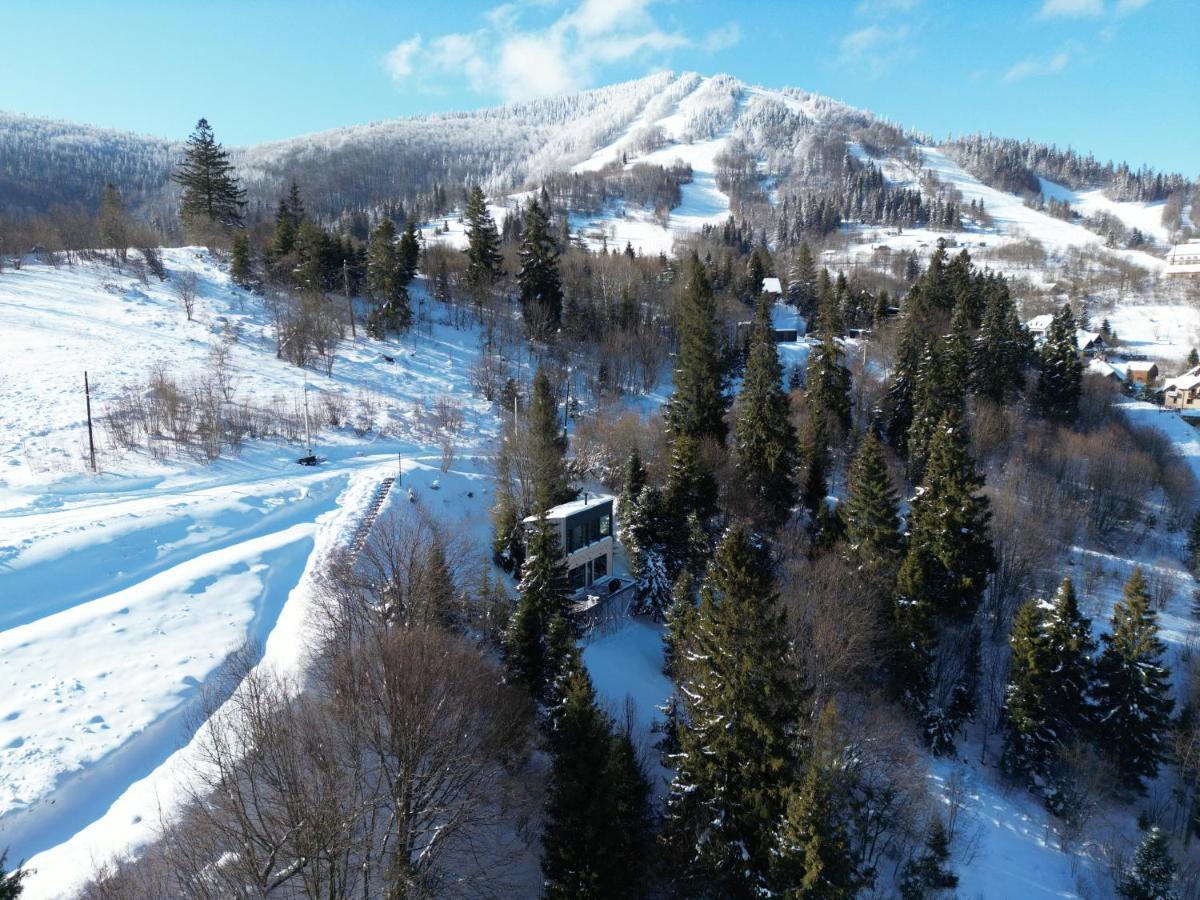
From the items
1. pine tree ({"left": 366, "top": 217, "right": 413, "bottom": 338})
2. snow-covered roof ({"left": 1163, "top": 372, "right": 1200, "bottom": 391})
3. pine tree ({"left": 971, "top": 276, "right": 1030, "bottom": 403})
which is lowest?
snow-covered roof ({"left": 1163, "top": 372, "right": 1200, "bottom": 391})

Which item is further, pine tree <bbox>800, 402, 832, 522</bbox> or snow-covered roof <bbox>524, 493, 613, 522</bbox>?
pine tree <bbox>800, 402, 832, 522</bbox>

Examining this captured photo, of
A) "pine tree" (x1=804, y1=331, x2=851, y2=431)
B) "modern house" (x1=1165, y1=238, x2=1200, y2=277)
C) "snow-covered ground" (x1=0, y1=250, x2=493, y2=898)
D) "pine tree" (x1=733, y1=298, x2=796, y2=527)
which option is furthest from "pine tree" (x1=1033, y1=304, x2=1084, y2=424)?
"modern house" (x1=1165, y1=238, x2=1200, y2=277)

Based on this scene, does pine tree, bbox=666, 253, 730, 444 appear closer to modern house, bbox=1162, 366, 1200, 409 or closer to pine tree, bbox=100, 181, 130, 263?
pine tree, bbox=100, 181, 130, 263

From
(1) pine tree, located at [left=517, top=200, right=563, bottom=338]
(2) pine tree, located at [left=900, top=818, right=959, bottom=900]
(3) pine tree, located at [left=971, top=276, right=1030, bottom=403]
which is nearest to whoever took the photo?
(2) pine tree, located at [left=900, top=818, right=959, bottom=900]

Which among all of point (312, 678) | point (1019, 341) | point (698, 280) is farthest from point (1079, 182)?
point (312, 678)

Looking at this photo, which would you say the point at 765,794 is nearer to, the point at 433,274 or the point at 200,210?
the point at 433,274

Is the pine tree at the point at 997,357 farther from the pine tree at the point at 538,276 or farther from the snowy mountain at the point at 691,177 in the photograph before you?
the snowy mountain at the point at 691,177

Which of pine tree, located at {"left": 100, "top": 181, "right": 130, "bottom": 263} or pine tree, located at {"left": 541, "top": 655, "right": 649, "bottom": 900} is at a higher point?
pine tree, located at {"left": 100, "top": 181, "right": 130, "bottom": 263}

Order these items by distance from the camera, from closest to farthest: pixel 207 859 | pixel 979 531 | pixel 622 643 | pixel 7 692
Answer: pixel 207 859 < pixel 7 692 < pixel 622 643 < pixel 979 531
